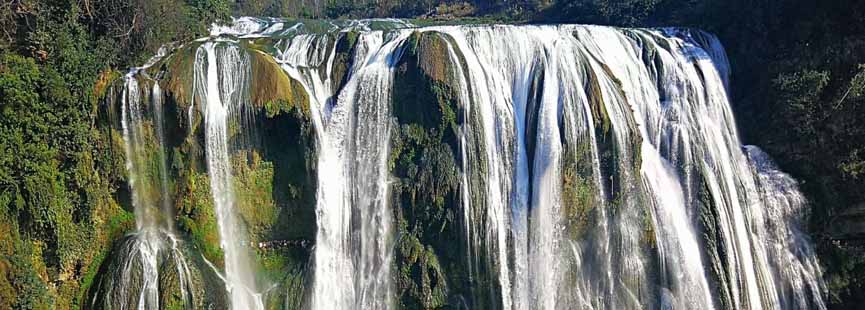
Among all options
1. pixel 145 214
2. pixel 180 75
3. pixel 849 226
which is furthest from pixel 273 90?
pixel 849 226

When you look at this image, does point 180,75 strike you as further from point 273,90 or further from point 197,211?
point 197,211

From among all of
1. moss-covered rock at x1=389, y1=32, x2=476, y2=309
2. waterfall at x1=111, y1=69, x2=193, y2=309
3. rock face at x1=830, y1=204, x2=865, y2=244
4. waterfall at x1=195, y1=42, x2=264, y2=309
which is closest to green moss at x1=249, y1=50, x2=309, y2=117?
waterfall at x1=195, y1=42, x2=264, y2=309

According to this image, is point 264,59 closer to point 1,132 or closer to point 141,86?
point 141,86

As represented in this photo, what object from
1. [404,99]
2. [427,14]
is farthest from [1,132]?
[427,14]

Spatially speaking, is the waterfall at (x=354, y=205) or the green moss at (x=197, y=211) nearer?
the green moss at (x=197, y=211)

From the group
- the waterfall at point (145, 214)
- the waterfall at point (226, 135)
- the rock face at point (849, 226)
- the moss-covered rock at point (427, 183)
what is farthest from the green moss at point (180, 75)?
the rock face at point (849, 226)

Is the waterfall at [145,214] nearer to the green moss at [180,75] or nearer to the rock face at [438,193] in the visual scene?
the rock face at [438,193]

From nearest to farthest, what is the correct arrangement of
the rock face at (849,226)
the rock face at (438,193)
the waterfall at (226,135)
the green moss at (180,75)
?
the green moss at (180,75)
the waterfall at (226,135)
the rock face at (438,193)
the rock face at (849,226)
